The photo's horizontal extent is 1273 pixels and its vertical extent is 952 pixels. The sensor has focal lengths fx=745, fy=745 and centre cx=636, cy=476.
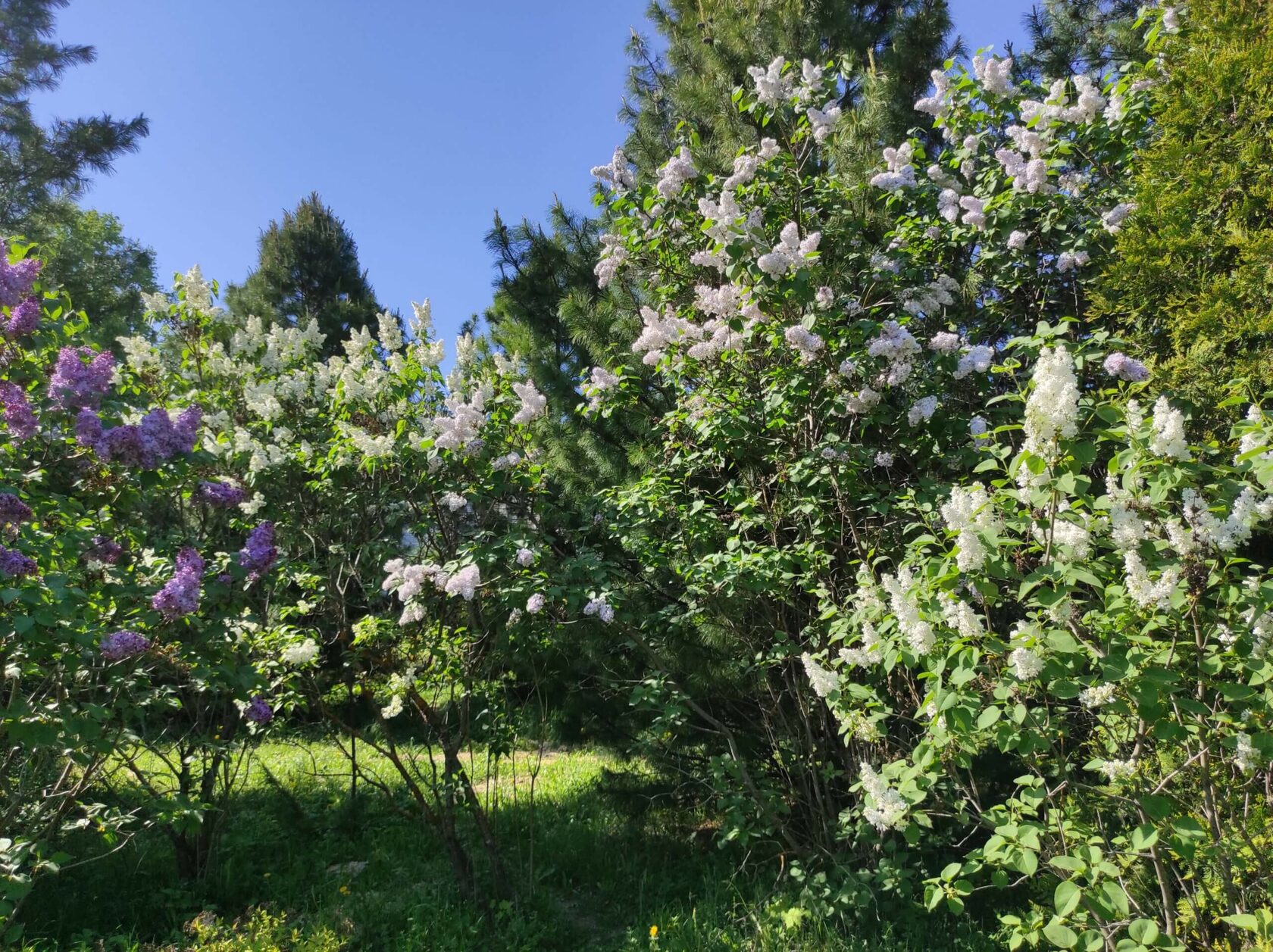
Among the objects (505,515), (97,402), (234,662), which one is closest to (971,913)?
(505,515)

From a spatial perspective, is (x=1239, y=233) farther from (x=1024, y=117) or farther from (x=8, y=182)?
(x=8, y=182)

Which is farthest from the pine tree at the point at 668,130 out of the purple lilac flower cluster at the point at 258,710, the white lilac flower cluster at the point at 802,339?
the purple lilac flower cluster at the point at 258,710

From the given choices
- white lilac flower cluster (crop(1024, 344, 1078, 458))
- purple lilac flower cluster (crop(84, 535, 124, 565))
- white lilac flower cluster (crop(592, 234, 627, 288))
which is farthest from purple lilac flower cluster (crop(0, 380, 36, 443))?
white lilac flower cluster (crop(1024, 344, 1078, 458))

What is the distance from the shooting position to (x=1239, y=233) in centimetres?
265

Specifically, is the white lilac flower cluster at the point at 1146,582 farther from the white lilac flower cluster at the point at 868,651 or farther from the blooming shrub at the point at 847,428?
the white lilac flower cluster at the point at 868,651

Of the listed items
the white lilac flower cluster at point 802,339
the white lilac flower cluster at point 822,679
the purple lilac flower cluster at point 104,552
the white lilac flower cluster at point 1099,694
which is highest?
the white lilac flower cluster at point 802,339

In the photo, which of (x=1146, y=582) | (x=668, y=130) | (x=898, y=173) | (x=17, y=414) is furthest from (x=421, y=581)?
(x=668, y=130)

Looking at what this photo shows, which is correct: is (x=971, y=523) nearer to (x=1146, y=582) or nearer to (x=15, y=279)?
(x=1146, y=582)

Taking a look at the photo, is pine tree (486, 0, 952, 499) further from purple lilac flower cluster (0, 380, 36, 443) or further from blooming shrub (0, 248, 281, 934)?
purple lilac flower cluster (0, 380, 36, 443)

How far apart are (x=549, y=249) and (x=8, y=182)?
10915 mm

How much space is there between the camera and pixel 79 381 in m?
2.66

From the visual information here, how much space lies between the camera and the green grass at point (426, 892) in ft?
10.4

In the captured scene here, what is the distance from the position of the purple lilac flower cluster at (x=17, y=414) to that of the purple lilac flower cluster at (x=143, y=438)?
0.46 feet

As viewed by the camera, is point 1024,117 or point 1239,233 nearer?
point 1239,233
